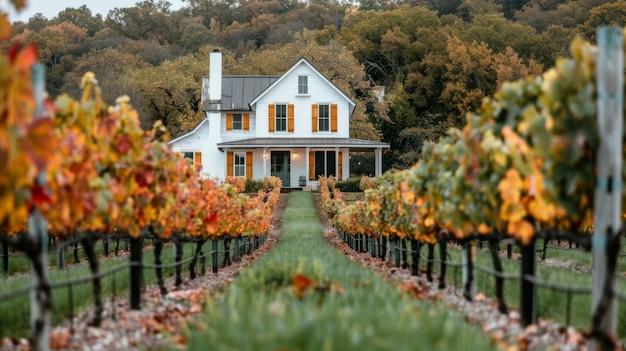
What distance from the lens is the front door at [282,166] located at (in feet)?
147

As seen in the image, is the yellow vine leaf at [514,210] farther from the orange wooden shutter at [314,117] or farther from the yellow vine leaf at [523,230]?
the orange wooden shutter at [314,117]

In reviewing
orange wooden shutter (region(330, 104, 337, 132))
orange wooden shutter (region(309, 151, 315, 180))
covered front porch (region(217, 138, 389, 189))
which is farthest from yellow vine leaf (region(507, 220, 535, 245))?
orange wooden shutter (region(330, 104, 337, 132))

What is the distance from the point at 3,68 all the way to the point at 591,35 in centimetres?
6165

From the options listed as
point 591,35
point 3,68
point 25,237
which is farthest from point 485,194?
point 591,35

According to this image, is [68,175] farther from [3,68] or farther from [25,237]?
[3,68]

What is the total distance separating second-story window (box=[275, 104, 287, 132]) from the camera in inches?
1759

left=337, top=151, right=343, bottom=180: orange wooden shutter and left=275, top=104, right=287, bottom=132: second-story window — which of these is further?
left=275, top=104, right=287, bottom=132: second-story window

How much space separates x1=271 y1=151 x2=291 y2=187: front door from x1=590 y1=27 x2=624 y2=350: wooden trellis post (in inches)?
1590

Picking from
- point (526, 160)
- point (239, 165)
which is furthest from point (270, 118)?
point (526, 160)

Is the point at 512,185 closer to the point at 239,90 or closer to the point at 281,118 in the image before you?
the point at 281,118

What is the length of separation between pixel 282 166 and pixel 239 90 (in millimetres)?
6134

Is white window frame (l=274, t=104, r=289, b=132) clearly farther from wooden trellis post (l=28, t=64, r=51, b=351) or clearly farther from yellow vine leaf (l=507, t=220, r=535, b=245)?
wooden trellis post (l=28, t=64, r=51, b=351)

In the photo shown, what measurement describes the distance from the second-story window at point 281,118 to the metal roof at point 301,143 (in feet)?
2.94

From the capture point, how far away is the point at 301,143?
42.4 m
